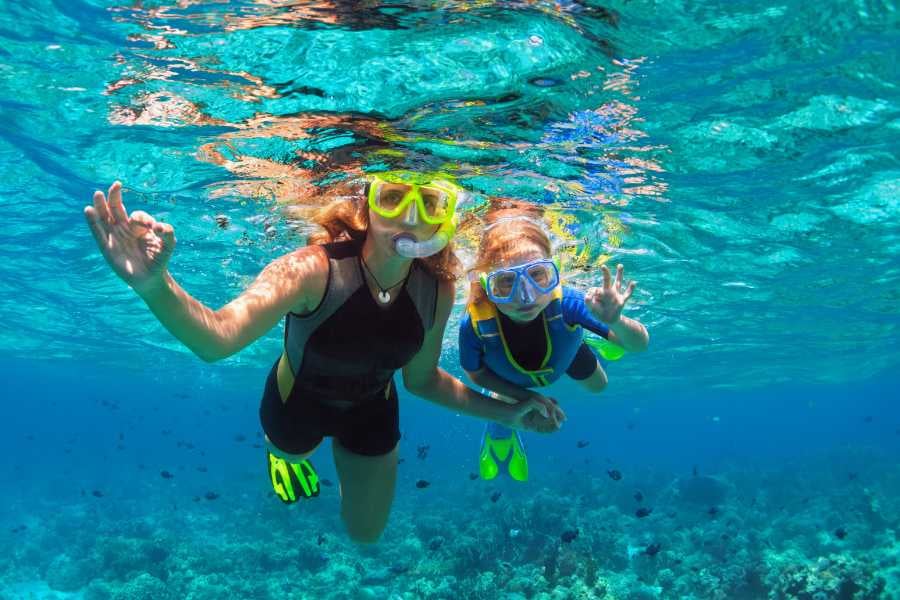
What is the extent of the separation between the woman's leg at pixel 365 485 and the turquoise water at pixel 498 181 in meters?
5.13

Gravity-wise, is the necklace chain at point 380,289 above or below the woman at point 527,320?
above

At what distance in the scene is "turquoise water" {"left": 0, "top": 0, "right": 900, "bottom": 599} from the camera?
7.56 meters

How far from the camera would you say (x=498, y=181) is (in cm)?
1158

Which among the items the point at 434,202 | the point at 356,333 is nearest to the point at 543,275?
the point at 434,202

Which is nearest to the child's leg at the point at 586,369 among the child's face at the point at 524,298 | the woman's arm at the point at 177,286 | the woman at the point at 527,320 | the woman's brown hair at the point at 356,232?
the woman at the point at 527,320

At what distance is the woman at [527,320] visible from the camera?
6.05m

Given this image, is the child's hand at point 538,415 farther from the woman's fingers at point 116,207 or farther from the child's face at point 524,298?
the woman's fingers at point 116,207

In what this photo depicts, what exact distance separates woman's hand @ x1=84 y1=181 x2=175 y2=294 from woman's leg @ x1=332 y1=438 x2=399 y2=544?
3122mm

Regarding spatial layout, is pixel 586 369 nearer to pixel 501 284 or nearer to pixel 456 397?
pixel 501 284

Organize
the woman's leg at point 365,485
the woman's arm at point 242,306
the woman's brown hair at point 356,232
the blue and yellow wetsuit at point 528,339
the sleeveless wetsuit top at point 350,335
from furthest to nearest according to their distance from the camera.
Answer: the blue and yellow wetsuit at point 528,339 → the woman's leg at point 365,485 → the woman's brown hair at point 356,232 → the sleeveless wetsuit top at point 350,335 → the woman's arm at point 242,306

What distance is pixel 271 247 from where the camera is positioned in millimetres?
17234

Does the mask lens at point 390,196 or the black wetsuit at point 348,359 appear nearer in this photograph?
the black wetsuit at point 348,359

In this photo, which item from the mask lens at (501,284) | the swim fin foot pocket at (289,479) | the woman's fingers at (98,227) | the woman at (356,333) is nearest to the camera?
the woman's fingers at (98,227)

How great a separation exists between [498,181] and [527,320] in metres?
5.70
